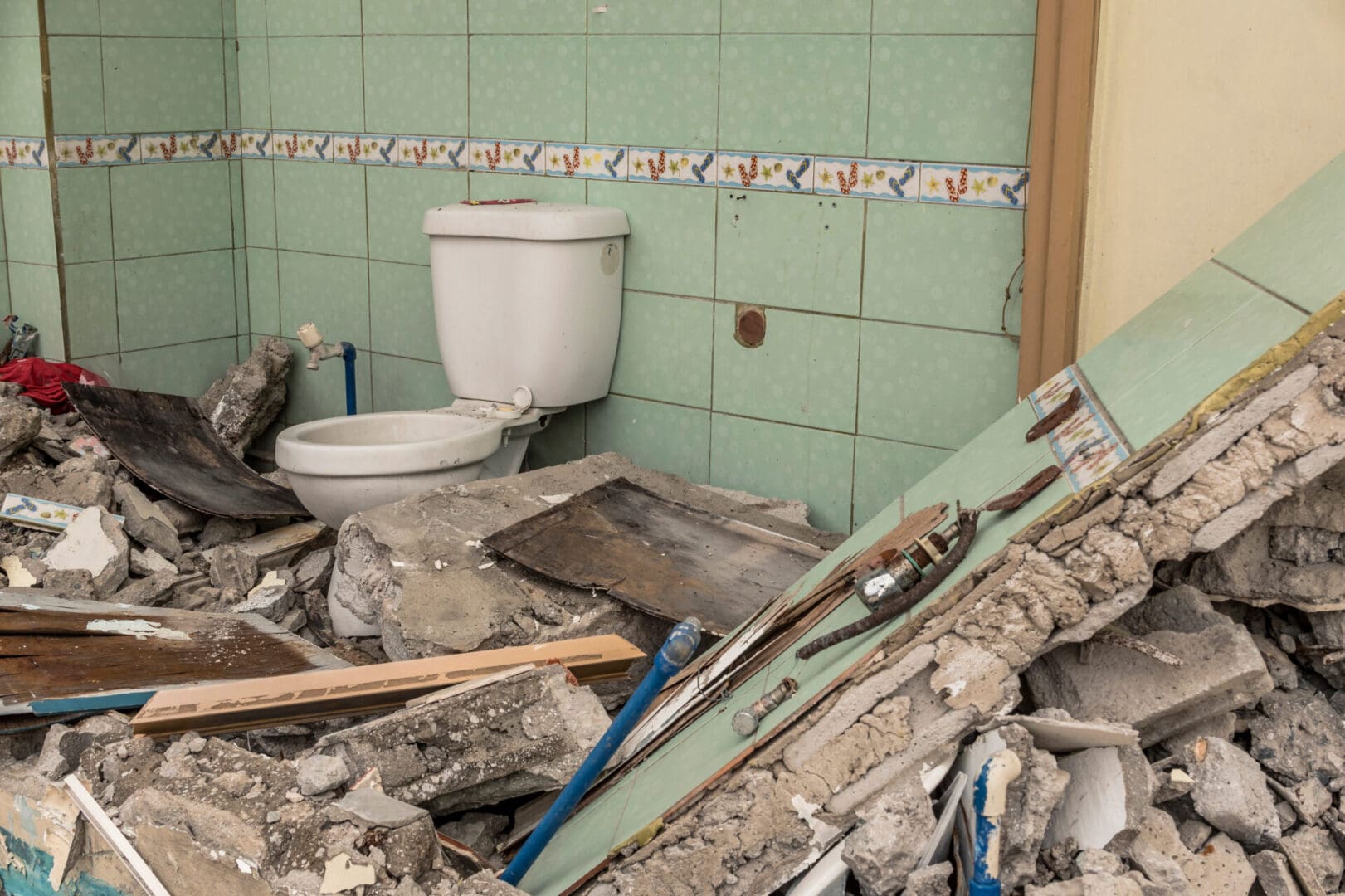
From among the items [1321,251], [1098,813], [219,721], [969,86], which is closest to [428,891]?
[219,721]

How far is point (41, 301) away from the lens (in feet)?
14.0

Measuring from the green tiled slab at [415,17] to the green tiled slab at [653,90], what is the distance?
50 cm

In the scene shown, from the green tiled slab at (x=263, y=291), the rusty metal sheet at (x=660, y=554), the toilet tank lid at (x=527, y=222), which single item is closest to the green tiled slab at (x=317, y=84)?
the green tiled slab at (x=263, y=291)

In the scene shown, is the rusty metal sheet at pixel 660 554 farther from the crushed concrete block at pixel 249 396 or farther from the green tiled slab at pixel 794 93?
the crushed concrete block at pixel 249 396

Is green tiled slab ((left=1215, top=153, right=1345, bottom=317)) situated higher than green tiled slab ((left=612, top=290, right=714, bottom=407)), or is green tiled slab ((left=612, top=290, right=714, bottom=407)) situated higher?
green tiled slab ((left=1215, top=153, right=1345, bottom=317))

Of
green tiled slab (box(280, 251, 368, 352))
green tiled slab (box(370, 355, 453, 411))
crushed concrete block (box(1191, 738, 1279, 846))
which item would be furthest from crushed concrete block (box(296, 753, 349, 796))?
green tiled slab (box(280, 251, 368, 352))

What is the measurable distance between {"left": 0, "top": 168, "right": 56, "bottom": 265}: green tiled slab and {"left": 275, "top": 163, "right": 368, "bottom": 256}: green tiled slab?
69 cm

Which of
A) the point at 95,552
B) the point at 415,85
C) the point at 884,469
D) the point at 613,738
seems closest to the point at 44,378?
the point at 95,552

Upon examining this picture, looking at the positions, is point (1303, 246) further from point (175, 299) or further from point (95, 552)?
point (175, 299)

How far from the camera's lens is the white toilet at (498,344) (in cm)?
335

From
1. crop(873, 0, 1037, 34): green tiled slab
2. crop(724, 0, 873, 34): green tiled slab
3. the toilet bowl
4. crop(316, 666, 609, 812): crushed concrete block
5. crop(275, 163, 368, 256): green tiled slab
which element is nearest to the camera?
crop(316, 666, 609, 812): crushed concrete block

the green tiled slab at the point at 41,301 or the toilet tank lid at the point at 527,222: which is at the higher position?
the toilet tank lid at the point at 527,222

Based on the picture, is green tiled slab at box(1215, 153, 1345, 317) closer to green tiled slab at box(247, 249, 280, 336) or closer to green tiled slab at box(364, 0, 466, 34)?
green tiled slab at box(364, 0, 466, 34)

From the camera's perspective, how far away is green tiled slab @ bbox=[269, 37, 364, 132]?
4.16 m
